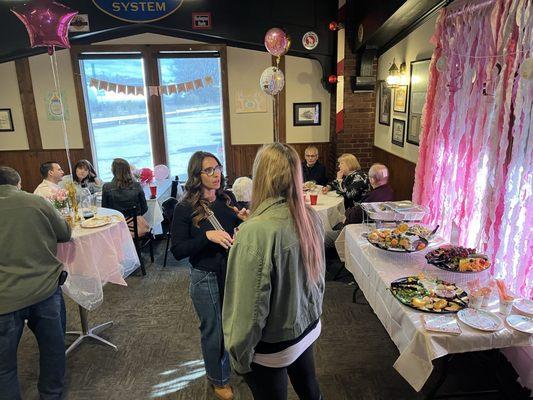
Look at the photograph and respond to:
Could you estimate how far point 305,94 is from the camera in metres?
5.78

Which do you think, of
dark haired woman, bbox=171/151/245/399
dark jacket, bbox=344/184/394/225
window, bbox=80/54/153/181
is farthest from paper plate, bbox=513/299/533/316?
window, bbox=80/54/153/181

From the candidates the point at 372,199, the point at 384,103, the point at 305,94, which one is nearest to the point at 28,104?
the point at 305,94

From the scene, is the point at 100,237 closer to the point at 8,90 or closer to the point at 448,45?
the point at 448,45

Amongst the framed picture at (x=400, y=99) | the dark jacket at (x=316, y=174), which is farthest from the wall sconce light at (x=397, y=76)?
the dark jacket at (x=316, y=174)

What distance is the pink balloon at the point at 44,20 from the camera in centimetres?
346

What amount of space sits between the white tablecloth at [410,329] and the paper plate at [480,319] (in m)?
0.02

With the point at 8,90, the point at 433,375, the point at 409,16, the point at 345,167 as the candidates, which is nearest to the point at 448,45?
the point at 409,16

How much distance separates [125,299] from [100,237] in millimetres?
940

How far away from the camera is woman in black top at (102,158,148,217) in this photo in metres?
3.79

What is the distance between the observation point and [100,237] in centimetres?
278

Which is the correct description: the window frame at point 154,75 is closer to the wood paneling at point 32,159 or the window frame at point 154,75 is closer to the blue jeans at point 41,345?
the wood paneling at point 32,159

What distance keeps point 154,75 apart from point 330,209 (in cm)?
345

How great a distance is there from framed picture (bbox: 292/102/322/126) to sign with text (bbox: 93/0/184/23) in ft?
6.86

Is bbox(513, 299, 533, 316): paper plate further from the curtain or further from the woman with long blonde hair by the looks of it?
the woman with long blonde hair
